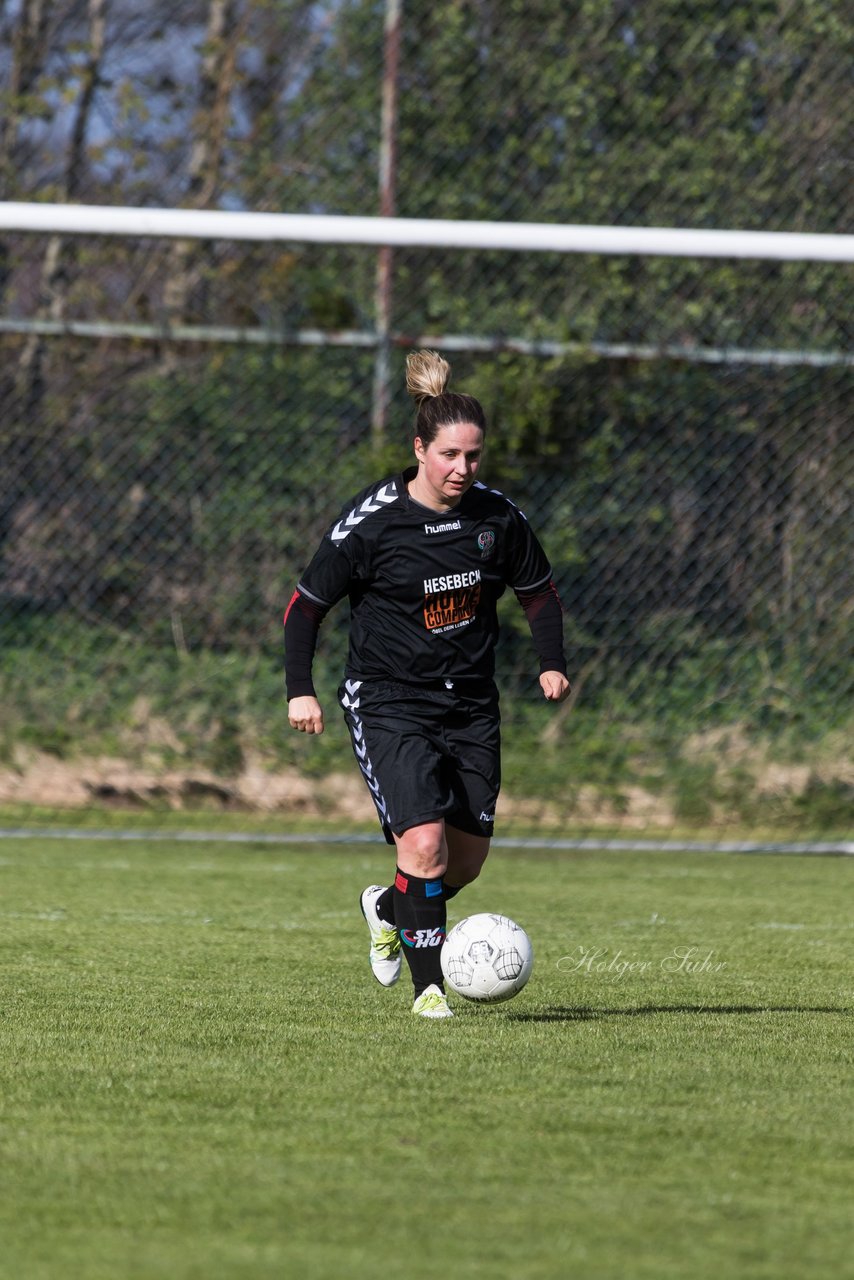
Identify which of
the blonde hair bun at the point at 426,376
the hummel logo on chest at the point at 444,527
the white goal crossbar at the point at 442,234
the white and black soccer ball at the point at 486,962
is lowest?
the white and black soccer ball at the point at 486,962

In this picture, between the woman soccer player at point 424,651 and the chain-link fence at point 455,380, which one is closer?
the woman soccer player at point 424,651

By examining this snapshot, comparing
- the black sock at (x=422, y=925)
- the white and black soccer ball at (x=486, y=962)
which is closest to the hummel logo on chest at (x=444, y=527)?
the black sock at (x=422, y=925)

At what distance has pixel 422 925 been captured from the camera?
4398 millimetres

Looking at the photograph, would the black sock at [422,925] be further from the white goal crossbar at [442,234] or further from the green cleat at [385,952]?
the white goal crossbar at [442,234]

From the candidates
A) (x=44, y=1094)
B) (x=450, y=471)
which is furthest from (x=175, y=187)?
(x=44, y=1094)

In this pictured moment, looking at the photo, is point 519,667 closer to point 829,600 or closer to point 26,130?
point 829,600

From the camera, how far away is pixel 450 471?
437 centimetres

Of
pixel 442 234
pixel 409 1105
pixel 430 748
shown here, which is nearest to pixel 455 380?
pixel 442 234

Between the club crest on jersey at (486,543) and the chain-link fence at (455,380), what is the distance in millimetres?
5615

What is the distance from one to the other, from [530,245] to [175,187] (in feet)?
13.5

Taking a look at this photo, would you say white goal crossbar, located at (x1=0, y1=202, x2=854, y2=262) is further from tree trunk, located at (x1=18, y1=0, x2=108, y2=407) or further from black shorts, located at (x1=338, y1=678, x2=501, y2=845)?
black shorts, located at (x1=338, y1=678, x2=501, y2=845)

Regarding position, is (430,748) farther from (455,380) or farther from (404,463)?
(455,380)

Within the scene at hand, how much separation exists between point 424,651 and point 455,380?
654cm

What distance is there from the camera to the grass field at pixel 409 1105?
244 centimetres
